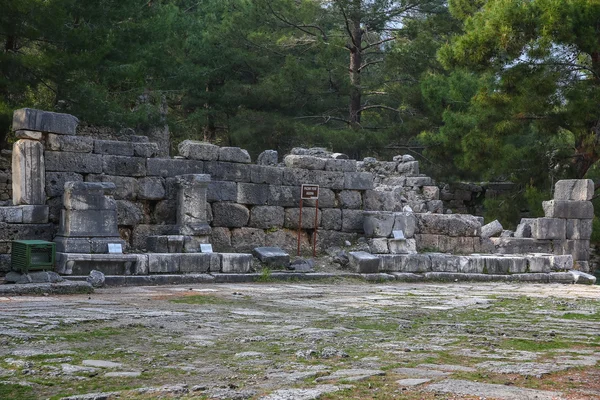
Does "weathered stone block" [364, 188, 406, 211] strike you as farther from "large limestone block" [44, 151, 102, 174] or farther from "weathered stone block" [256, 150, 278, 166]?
"large limestone block" [44, 151, 102, 174]

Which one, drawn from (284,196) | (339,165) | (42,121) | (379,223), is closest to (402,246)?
(379,223)

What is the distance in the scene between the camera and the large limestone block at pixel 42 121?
1295 centimetres

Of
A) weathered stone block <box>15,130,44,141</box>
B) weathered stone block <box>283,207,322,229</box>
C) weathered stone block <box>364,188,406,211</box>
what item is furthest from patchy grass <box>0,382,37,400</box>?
weathered stone block <box>364,188,406,211</box>

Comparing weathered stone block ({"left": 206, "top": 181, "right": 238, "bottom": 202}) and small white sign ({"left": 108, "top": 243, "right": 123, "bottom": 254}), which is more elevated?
weathered stone block ({"left": 206, "top": 181, "right": 238, "bottom": 202})

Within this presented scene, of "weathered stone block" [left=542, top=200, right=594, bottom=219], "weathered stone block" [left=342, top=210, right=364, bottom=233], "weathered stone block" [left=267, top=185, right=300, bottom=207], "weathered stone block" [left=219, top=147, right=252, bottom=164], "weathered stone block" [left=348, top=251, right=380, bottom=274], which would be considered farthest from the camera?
"weathered stone block" [left=542, top=200, right=594, bottom=219]

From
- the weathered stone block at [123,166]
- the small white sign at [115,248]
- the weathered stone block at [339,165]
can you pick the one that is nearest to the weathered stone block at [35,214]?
the small white sign at [115,248]

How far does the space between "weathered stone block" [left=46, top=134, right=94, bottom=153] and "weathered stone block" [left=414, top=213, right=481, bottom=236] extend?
6.83 meters

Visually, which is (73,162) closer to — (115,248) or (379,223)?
(115,248)

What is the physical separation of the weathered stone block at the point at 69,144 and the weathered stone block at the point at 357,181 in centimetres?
511

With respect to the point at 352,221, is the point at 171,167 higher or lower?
higher

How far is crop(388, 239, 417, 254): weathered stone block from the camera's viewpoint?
51.0 ft

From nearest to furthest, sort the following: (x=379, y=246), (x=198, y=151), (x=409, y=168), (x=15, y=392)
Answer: (x=15, y=392), (x=198, y=151), (x=379, y=246), (x=409, y=168)

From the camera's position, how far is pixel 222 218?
49.0 feet

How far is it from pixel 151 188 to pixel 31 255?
3195mm
